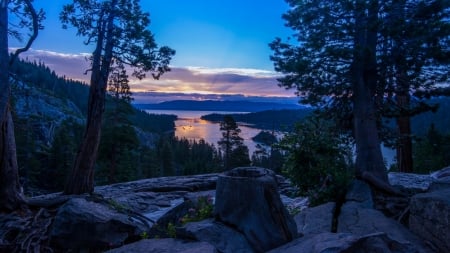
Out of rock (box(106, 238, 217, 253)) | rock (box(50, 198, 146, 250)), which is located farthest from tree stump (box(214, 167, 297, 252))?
rock (box(50, 198, 146, 250))

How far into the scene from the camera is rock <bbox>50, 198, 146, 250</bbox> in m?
6.89

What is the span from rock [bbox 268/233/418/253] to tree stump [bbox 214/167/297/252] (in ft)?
1.00

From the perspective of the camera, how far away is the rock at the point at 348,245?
11.0ft

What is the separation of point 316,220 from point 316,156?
300cm

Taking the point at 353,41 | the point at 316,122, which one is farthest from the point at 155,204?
the point at 353,41

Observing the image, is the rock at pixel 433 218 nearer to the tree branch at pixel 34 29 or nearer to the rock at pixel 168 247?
the rock at pixel 168 247

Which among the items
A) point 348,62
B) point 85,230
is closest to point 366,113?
point 348,62

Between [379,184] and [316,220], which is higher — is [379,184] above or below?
above

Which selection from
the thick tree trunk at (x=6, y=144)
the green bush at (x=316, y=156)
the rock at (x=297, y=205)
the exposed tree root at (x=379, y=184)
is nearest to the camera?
the exposed tree root at (x=379, y=184)

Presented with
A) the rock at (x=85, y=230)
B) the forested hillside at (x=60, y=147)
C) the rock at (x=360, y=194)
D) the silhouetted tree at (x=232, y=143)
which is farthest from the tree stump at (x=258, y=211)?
the silhouetted tree at (x=232, y=143)

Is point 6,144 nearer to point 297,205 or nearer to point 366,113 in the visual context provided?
point 297,205

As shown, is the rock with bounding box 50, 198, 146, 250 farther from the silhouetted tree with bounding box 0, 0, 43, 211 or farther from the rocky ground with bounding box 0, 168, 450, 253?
the silhouetted tree with bounding box 0, 0, 43, 211

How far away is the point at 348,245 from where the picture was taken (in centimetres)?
337

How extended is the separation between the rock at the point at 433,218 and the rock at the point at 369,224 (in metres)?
0.16
